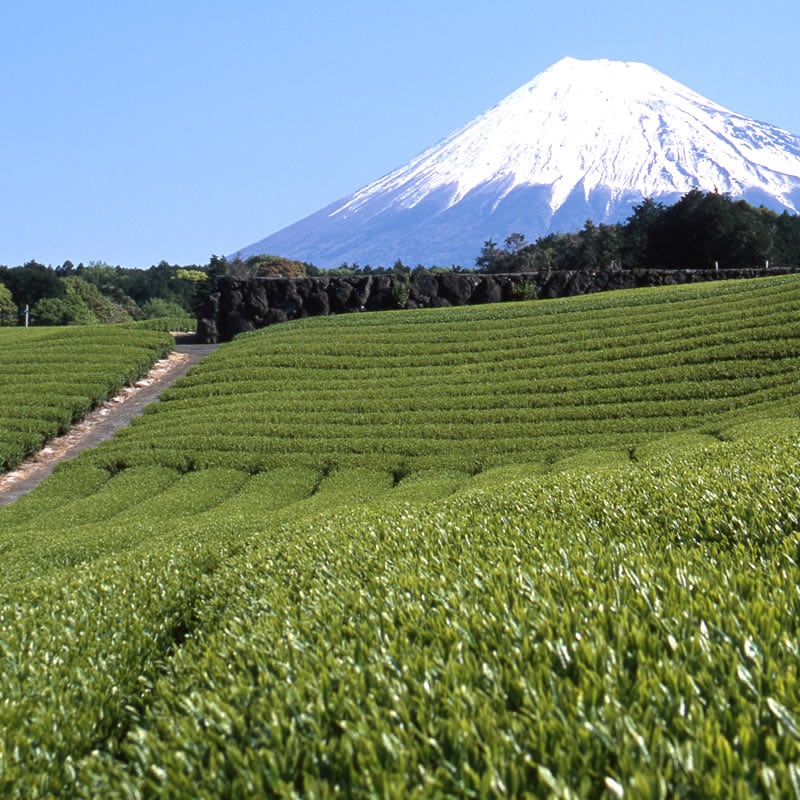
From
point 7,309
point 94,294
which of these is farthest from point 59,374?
point 94,294

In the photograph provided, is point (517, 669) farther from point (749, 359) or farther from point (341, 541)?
point (749, 359)

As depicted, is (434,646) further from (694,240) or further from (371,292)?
(694,240)

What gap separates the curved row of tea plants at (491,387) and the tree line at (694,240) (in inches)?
1018

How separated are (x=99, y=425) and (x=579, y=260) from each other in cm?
5244

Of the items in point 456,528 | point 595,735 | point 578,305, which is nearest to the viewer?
point 595,735

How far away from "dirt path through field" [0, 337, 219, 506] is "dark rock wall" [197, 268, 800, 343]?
172 inches

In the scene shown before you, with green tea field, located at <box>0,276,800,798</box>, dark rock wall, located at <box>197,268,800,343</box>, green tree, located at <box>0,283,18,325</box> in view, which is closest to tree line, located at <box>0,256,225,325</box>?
green tree, located at <box>0,283,18,325</box>

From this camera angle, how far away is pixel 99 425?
102 ft

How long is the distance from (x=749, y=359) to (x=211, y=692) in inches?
945

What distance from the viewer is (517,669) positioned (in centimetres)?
355

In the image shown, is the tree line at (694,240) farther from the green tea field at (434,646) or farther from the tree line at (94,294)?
the green tea field at (434,646)

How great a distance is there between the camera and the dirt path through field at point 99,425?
25844 mm

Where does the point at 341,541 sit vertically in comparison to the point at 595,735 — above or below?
below

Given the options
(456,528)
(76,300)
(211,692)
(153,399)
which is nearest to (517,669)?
(211,692)
